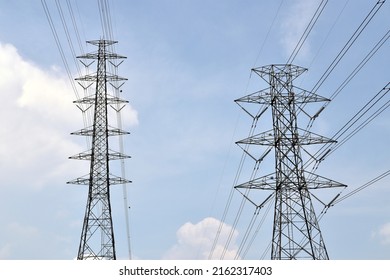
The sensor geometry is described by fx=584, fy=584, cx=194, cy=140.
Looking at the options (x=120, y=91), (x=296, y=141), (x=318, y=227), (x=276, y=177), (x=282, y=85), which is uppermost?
(x=120, y=91)

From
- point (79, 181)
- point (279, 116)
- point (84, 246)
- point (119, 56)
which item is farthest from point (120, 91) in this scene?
point (279, 116)

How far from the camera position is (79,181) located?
136 feet

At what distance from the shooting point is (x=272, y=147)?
33.8 meters

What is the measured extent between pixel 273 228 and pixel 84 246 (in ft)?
45.7

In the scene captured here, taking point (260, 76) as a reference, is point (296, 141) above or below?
below

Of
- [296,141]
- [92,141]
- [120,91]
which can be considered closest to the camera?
[296,141]

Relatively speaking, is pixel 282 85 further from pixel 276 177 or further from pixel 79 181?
pixel 79 181

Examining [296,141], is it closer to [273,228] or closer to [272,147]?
[272,147]

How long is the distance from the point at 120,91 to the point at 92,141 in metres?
6.11

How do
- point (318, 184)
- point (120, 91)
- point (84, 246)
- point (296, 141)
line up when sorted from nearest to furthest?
point (318, 184)
point (296, 141)
point (84, 246)
point (120, 91)

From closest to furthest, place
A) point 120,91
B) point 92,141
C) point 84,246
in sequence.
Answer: point 84,246 → point 92,141 → point 120,91

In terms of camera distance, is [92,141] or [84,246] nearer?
[84,246]

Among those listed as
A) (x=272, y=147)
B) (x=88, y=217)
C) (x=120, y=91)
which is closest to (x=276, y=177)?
(x=272, y=147)

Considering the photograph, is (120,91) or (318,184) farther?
(120,91)
